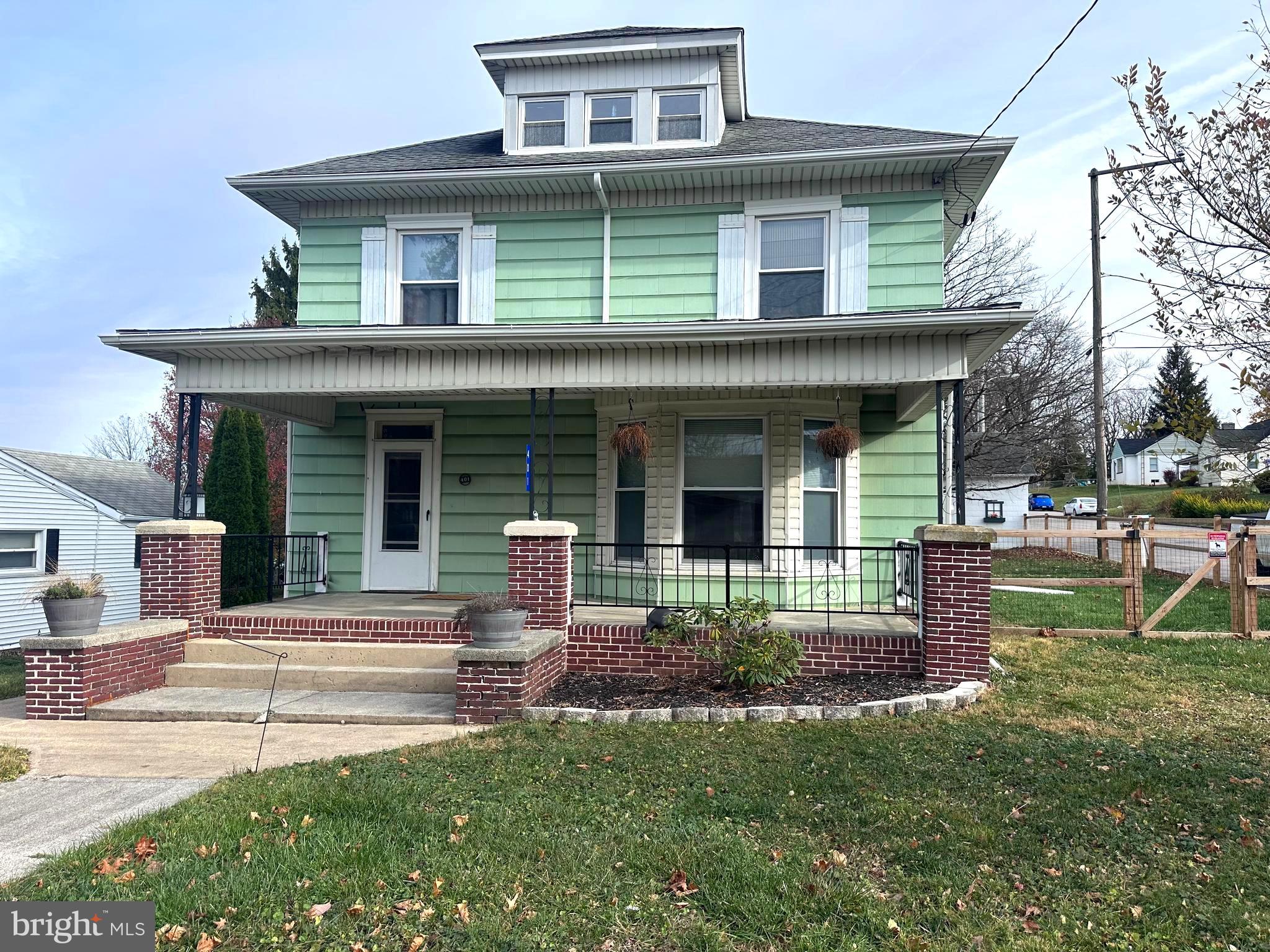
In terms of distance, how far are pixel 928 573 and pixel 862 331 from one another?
2.32 meters

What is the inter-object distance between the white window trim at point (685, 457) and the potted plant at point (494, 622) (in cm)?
313

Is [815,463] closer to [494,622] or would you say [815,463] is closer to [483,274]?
[494,622]

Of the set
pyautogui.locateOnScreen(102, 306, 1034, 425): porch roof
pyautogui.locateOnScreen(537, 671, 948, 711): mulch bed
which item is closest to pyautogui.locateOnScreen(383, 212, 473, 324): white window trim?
pyautogui.locateOnScreen(102, 306, 1034, 425): porch roof

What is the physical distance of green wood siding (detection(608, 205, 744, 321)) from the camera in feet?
33.2

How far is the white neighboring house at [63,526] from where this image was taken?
18188mm

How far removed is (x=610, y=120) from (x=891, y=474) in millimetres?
6139

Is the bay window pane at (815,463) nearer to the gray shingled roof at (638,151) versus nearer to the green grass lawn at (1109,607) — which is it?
the green grass lawn at (1109,607)

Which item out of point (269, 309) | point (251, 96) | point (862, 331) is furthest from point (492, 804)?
point (269, 309)

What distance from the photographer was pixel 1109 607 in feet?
39.4

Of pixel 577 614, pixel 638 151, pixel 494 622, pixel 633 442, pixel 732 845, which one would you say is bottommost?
pixel 732 845

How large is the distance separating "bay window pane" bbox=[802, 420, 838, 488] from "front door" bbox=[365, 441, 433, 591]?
16.0 feet

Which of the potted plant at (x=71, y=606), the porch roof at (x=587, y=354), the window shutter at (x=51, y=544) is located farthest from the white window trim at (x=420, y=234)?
the window shutter at (x=51, y=544)

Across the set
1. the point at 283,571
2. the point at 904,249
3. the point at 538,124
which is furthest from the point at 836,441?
the point at 283,571

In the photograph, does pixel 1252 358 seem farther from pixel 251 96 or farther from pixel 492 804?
pixel 251 96
